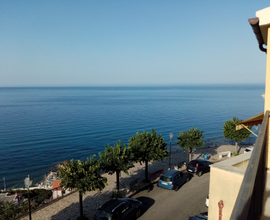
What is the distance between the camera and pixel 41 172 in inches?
1355

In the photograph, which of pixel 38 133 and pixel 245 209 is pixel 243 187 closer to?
pixel 245 209

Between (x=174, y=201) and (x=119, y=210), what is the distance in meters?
5.24

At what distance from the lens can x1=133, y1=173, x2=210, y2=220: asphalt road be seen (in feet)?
46.4

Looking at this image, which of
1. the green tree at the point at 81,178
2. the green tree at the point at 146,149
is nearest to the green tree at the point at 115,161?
the green tree at the point at 81,178

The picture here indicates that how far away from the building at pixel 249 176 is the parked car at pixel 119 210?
608 cm

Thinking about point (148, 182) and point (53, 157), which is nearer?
point (148, 182)

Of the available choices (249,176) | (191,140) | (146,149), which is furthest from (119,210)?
(191,140)

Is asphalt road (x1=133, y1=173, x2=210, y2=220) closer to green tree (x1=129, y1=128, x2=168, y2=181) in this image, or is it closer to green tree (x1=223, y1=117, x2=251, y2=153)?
green tree (x1=129, y1=128, x2=168, y2=181)

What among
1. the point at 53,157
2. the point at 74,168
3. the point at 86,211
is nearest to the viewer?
the point at 74,168

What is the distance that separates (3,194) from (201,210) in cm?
2087

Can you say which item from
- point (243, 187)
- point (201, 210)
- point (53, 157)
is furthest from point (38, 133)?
point (243, 187)

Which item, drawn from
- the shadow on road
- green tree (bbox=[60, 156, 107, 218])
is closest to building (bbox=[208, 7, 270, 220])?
green tree (bbox=[60, 156, 107, 218])

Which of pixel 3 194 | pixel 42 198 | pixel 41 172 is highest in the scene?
pixel 42 198

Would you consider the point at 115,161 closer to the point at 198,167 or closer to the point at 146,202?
the point at 146,202
